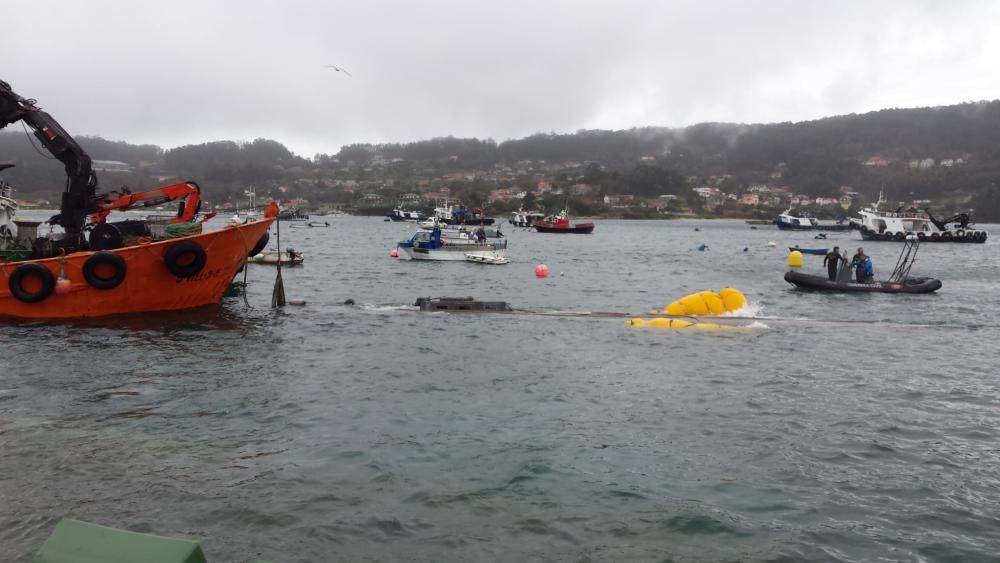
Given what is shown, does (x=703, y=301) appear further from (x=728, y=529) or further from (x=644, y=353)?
(x=728, y=529)

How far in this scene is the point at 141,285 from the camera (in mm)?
20188

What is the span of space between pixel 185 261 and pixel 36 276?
3692 mm

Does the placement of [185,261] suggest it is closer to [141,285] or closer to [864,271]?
[141,285]

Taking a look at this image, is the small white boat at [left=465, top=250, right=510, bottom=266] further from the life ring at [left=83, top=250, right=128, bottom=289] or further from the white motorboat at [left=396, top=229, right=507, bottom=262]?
the life ring at [left=83, top=250, right=128, bottom=289]

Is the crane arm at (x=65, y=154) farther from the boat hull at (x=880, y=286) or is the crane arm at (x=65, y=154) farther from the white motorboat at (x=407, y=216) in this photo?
the white motorboat at (x=407, y=216)

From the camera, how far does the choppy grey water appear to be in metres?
7.61

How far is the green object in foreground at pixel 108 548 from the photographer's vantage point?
416 cm

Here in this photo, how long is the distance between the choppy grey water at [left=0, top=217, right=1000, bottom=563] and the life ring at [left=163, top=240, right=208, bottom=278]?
142 cm

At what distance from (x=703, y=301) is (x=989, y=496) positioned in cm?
1432

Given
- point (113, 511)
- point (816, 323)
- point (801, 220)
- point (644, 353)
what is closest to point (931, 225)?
point (801, 220)

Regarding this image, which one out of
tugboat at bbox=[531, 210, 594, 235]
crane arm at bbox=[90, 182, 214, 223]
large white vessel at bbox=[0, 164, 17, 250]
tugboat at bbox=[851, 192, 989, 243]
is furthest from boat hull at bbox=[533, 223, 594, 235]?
large white vessel at bbox=[0, 164, 17, 250]

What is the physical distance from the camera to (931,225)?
83.6 m

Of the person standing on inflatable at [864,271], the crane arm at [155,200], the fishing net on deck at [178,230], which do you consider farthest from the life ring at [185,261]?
the person standing on inflatable at [864,271]

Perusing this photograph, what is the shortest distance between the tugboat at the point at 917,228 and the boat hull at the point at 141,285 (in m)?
79.5
